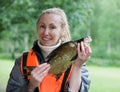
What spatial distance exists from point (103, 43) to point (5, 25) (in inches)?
82.5

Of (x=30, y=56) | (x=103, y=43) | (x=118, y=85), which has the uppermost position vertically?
(x=30, y=56)

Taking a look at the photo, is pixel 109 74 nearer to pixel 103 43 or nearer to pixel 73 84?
pixel 103 43

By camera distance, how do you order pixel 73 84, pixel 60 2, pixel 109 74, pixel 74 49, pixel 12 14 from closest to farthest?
1. pixel 74 49
2. pixel 73 84
3. pixel 109 74
4. pixel 60 2
5. pixel 12 14

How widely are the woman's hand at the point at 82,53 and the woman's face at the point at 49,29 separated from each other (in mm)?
Answer: 138

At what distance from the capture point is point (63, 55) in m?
1.55

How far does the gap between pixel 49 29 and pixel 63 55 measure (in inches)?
7.1

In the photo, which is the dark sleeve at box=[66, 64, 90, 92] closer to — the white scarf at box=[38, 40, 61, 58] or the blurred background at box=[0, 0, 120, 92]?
the white scarf at box=[38, 40, 61, 58]

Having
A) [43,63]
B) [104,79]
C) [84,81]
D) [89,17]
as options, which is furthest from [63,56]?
[89,17]

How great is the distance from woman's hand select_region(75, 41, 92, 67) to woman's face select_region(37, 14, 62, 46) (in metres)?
0.14

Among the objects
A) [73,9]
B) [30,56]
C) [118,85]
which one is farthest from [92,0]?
[30,56]

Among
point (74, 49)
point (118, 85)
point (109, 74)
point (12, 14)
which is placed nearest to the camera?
point (74, 49)

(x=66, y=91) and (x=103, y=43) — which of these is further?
(x=103, y=43)

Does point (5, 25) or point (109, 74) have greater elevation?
point (5, 25)

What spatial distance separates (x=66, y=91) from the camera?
167cm
